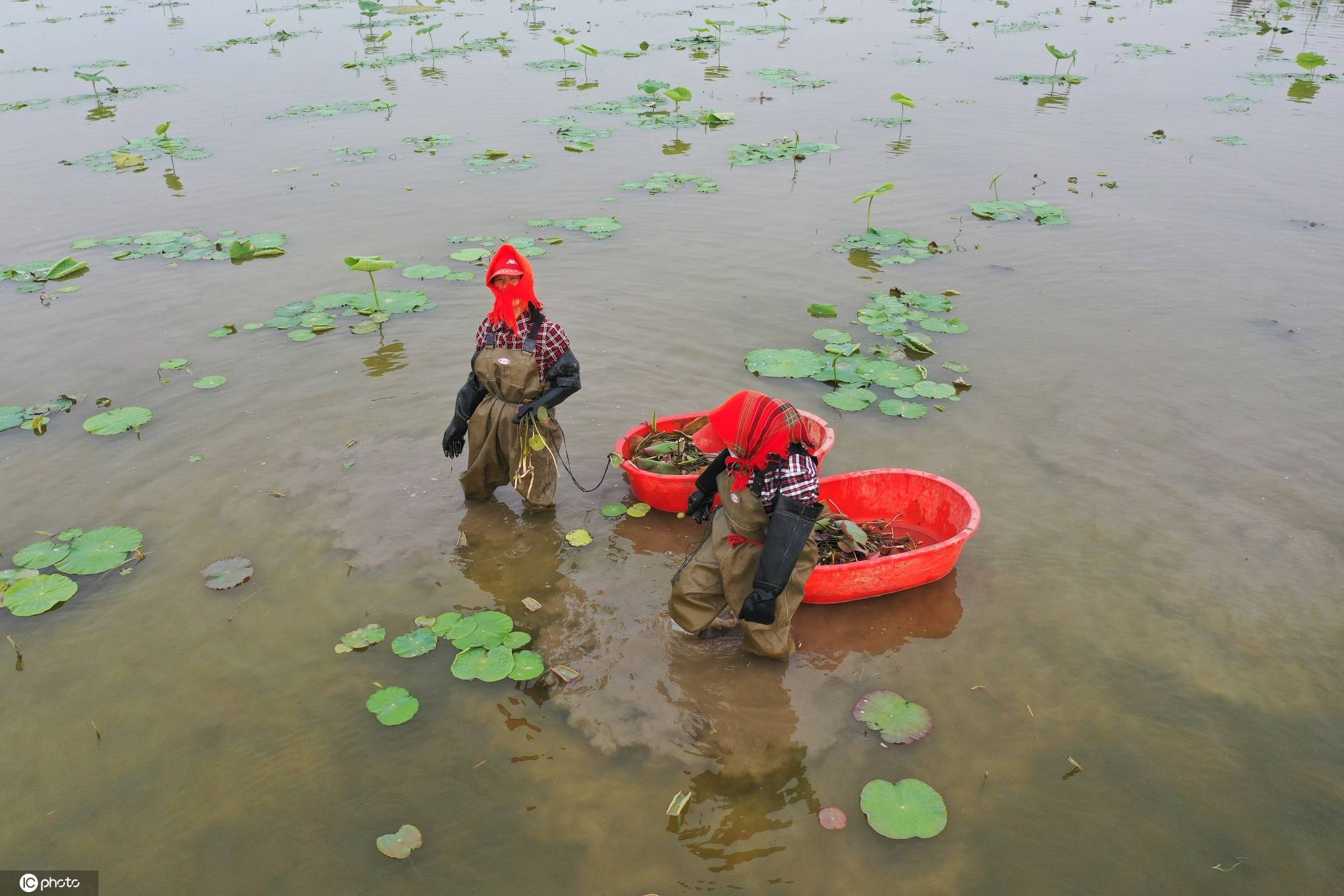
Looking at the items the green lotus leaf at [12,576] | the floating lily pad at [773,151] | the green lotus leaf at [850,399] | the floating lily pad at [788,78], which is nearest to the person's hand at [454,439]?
the green lotus leaf at [12,576]

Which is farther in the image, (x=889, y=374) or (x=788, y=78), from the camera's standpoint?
(x=788, y=78)

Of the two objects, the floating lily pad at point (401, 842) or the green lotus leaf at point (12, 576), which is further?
the green lotus leaf at point (12, 576)

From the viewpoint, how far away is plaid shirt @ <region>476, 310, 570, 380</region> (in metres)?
5.03

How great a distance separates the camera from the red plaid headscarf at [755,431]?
3961 mm

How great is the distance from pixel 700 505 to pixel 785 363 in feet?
9.70

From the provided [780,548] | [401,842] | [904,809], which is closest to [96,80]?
[401,842]

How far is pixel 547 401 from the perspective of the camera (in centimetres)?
502

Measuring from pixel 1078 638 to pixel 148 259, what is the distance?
395 inches

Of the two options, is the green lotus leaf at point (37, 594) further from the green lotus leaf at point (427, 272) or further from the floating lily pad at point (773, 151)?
the floating lily pad at point (773, 151)

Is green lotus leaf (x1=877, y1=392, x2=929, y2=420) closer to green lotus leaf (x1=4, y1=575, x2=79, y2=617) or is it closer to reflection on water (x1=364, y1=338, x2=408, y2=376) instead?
reflection on water (x1=364, y1=338, x2=408, y2=376)

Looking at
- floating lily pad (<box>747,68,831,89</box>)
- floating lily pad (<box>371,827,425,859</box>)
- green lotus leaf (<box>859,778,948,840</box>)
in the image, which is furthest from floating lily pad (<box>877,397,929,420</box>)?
floating lily pad (<box>747,68,831,89</box>)

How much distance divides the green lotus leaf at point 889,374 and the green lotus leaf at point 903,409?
0.81 feet

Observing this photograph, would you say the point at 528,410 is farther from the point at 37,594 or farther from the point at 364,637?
the point at 37,594

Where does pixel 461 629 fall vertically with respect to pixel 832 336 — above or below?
below
